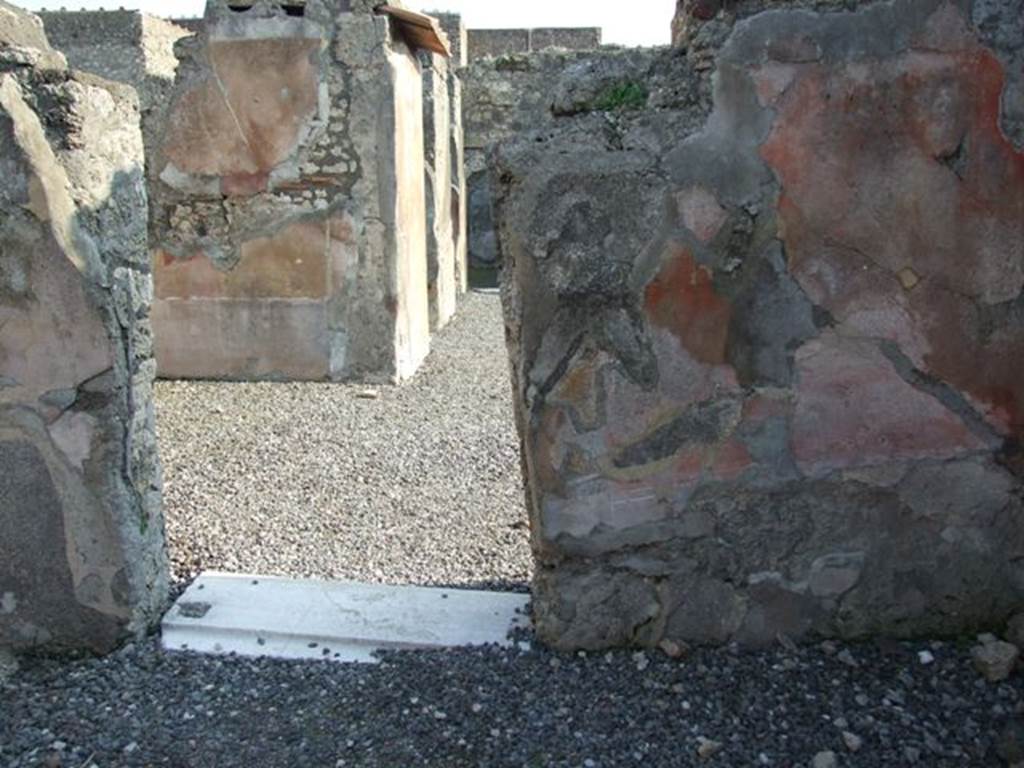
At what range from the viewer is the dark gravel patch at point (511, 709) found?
2002mm

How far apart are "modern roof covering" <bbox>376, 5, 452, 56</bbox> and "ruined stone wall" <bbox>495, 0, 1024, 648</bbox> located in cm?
394

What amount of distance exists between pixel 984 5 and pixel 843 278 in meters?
0.66

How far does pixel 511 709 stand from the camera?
7.06 ft

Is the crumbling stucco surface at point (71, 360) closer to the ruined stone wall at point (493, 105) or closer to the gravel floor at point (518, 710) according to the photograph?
the gravel floor at point (518, 710)

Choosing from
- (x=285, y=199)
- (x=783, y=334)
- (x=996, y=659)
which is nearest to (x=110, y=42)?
(x=285, y=199)

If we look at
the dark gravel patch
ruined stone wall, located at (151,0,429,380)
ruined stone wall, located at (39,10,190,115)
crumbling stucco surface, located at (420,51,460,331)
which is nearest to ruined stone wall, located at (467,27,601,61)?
ruined stone wall, located at (39,10,190,115)

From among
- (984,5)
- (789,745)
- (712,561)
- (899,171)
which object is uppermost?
(984,5)

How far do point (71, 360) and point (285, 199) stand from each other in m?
3.65

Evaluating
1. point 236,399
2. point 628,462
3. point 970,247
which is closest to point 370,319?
point 236,399

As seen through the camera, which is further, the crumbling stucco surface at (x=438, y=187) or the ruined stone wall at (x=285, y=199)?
the crumbling stucco surface at (x=438, y=187)

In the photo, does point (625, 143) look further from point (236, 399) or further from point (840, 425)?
point (236, 399)

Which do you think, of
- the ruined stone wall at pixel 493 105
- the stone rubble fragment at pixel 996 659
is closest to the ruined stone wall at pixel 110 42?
the ruined stone wall at pixel 493 105

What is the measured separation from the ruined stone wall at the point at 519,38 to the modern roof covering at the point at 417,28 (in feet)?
32.2

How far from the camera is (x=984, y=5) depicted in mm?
2039
